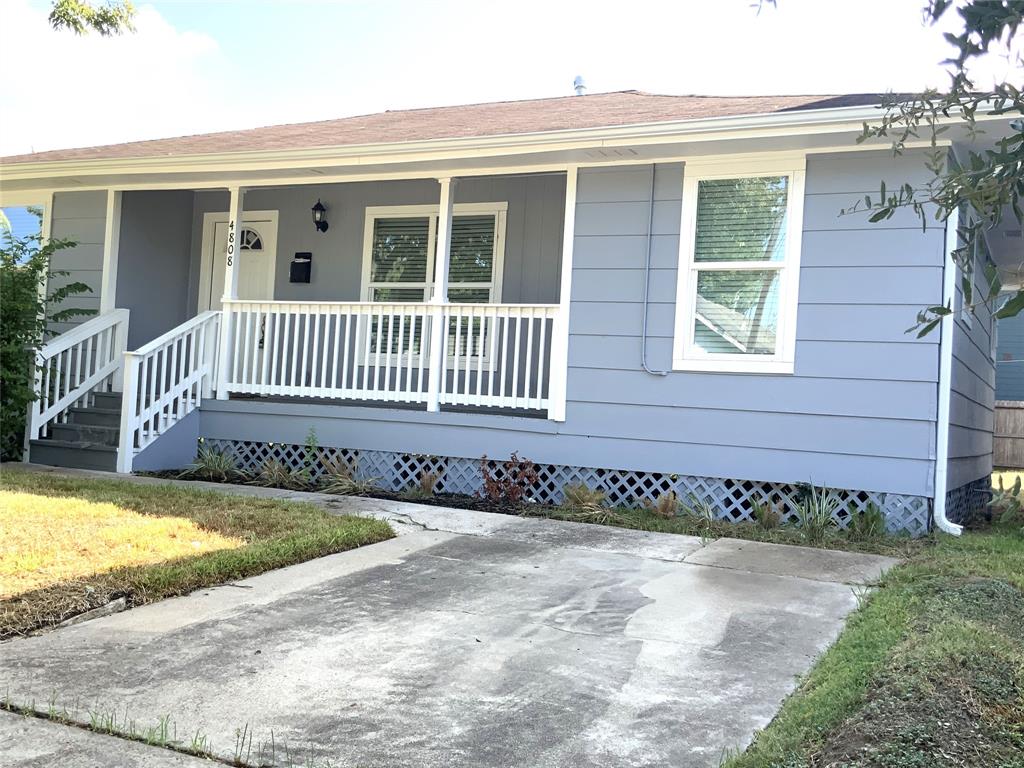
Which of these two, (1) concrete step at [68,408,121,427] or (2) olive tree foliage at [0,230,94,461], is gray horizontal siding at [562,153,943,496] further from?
(2) olive tree foliage at [0,230,94,461]

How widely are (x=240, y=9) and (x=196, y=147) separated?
4.29 metres

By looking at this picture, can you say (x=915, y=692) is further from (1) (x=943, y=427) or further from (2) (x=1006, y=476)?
(2) (x=1006, y=476)

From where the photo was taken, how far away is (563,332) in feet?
25.3

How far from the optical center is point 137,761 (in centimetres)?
254

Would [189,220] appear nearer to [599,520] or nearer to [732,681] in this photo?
[599,520]

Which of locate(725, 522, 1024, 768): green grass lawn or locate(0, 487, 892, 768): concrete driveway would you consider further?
locate(0, 487, 892, 768): concrete driveway

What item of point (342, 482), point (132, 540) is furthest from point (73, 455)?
point (132, 540)

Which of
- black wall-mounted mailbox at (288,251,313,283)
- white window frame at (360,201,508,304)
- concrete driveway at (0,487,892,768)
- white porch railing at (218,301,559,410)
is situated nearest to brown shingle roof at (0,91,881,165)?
white window frame at (360,201,508,304)

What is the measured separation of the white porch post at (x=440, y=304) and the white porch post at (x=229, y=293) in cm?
230

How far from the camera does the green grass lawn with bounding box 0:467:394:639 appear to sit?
412cm

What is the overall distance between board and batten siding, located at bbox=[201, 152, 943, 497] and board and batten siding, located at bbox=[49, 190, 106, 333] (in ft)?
13.5

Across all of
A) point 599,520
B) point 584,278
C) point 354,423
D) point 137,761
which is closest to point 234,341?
point 354,423

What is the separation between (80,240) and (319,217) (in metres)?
2.68

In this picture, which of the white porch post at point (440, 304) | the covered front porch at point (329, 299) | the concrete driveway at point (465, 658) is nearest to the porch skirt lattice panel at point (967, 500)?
the concrete driveway at point (465, 658)
